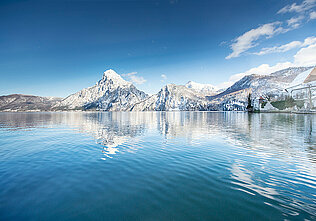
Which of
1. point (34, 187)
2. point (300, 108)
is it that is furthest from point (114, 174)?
point (300, 108)

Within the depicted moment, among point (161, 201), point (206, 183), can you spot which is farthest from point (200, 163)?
point (161, 201)

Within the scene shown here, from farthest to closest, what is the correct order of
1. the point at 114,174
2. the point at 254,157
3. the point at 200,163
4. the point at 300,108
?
the point at 300,108, the point at 254,157, the point at 200,163, the point at 114,174

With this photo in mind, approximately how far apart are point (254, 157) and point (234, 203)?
12.6 metres

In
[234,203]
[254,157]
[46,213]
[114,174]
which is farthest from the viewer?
[254,157]

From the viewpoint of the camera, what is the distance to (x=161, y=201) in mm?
10102

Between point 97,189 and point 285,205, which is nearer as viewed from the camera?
point 285,205

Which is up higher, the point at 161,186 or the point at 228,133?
the point at 228,133

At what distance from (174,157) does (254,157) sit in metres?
10.6

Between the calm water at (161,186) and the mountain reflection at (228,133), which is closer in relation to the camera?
the calm water at (161,186)

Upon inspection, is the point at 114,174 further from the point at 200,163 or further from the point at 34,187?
the point at 200,163

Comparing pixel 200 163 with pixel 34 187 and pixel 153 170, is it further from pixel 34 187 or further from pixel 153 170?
pixel 34 187

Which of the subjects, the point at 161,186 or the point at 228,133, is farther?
the point at 228,133

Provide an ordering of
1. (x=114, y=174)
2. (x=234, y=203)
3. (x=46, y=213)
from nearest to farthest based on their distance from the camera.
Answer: (x=46, y=213), (x=234, y=203), (x=114, y=174)

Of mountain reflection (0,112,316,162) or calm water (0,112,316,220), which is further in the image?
mountain reflection (0,112,316,162)
